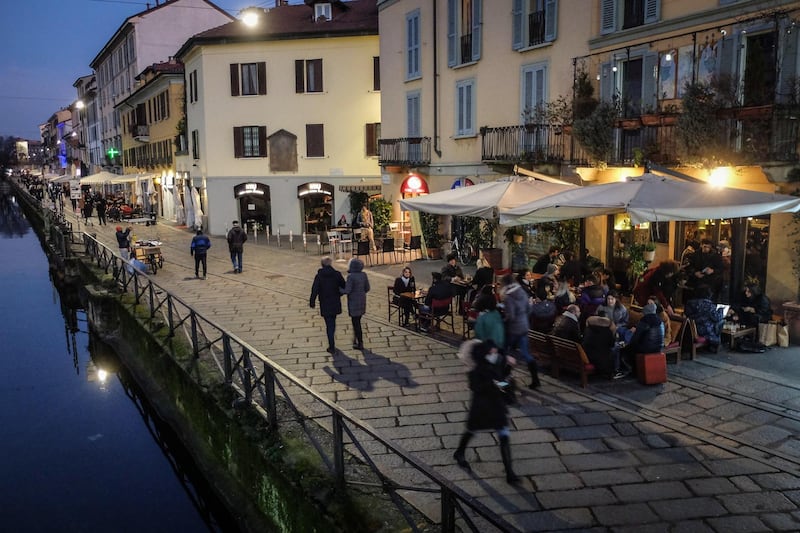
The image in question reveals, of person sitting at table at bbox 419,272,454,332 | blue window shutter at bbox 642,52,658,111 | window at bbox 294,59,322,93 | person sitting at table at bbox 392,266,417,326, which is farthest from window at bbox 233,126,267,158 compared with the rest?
person sitting at table at bbox 419,272,454,332

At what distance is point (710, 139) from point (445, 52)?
1070 centimetres

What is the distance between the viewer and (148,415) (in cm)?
1343

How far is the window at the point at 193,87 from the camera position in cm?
3176

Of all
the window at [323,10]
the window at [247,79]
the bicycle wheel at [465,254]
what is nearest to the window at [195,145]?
the window at [247,79]

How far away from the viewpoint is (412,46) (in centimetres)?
2166

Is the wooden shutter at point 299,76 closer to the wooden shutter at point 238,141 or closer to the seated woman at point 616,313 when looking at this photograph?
the wooden shutter at point 238,141

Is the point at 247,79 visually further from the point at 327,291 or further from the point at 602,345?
the point at 602,345

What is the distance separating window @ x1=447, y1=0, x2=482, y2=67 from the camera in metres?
18.6

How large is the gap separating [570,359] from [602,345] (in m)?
0.45

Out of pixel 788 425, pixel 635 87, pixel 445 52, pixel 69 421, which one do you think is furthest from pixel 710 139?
pixel 69 421

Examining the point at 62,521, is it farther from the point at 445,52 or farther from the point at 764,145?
the point at 445,52

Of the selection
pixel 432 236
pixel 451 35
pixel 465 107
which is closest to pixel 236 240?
pixel 432 236

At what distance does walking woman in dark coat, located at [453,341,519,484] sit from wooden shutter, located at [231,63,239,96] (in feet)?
87.2

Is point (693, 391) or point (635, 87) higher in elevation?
point (635, 87)
